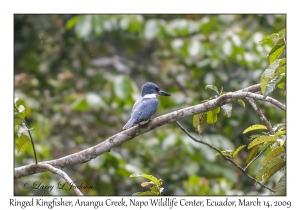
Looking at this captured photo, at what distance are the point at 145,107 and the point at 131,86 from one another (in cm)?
223

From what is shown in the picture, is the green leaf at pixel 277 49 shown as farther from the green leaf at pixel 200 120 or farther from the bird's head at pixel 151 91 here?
the bird's head at pixel 151 91

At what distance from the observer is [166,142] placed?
6.26m

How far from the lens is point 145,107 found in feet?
13.9

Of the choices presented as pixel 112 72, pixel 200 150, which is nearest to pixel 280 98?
pixel 200 150

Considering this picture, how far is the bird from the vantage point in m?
4.03

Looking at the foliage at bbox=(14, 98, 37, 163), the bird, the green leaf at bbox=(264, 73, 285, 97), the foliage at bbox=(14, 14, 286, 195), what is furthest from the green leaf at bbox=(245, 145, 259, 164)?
the foliage at bbox=(14, 14, 286, 195)

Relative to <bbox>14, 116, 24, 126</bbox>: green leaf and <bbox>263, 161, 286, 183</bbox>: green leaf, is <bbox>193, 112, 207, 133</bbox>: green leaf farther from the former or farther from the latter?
<bbox>14, 116, 24, 126</bbox>: green leaf

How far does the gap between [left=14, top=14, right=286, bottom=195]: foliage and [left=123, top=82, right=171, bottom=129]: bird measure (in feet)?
4.58

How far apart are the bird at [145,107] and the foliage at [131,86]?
1397mm

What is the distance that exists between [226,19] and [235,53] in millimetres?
1071

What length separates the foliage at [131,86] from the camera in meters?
6.66

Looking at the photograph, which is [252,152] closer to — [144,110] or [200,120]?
[200,120]

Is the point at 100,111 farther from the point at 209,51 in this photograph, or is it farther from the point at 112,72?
the point at 209,51

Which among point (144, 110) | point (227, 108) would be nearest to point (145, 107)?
point (144, 110)
